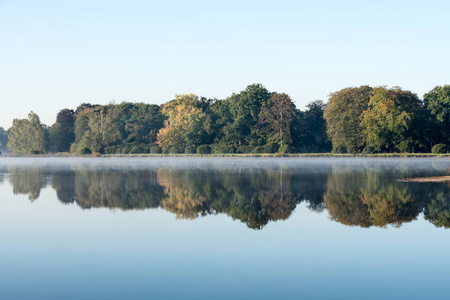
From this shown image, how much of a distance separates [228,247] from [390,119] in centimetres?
8460

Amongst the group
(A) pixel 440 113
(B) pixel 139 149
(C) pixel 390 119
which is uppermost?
(A) pixel 440 113

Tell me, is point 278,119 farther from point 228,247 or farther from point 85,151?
point 228,247

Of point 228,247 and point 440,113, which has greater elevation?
point 440,113

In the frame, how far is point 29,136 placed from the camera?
144m

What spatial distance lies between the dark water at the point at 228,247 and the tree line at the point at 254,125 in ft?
240

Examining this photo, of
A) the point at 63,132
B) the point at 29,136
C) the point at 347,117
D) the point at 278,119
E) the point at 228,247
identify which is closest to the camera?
the point at 228,247

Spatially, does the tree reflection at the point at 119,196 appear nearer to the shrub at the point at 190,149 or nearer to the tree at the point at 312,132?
the tree at the point at 312,132

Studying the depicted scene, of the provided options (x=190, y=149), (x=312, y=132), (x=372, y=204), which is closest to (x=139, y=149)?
(x=190, y=149)

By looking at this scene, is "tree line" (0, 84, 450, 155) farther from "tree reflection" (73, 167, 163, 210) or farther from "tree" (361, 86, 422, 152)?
"tree reflection" (73, 167, 163, 210)

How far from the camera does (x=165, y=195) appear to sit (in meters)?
27.8

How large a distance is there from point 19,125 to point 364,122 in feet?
327

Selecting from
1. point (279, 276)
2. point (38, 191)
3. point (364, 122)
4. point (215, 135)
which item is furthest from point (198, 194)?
point (215, 135)

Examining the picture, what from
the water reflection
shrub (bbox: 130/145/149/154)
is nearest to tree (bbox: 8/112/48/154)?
shrub (bbox: 130/145/149/154)

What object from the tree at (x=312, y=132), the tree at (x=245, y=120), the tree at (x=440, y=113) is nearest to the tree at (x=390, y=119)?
the tree at (x=440, y=113)
